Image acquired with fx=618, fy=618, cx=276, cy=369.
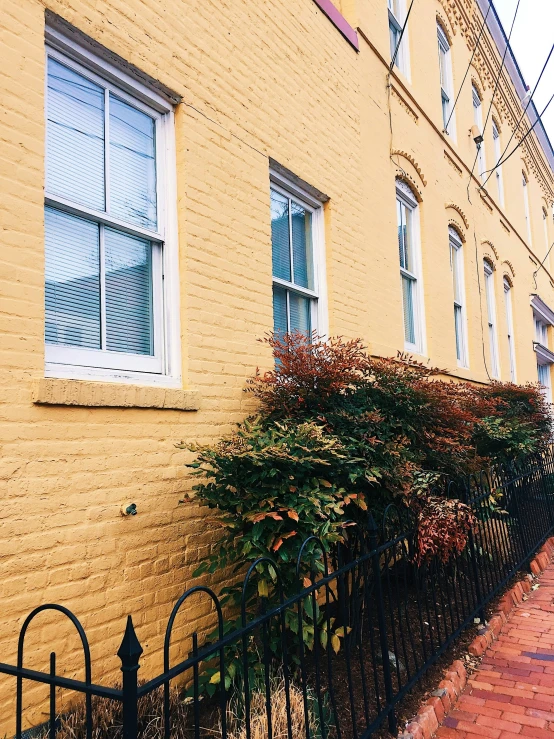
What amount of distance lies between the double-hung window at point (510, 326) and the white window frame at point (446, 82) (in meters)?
4.28

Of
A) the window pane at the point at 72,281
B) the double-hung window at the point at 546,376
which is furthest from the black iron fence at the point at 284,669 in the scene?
the double-hung window at the point at 546,376

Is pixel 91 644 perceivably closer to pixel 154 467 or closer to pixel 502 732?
pixel 154 467

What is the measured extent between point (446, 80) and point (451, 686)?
378 inches

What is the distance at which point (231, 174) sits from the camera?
451 centimetres

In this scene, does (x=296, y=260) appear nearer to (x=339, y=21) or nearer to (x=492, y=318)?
(x=339, y=21)

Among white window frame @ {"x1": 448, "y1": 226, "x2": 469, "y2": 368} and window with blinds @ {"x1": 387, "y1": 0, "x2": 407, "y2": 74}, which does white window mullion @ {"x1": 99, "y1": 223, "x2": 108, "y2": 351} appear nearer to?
window with blinds @ {"x1": 387, "y1": 0, "x2": 407, "y2": 74}

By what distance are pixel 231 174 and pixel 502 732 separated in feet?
12.8

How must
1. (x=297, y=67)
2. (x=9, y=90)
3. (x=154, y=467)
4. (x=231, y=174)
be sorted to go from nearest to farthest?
(x=9, y=90), (x=154, y=467), (x=231, y=174), (x=297, y=67)

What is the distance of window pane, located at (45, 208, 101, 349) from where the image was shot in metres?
3.28

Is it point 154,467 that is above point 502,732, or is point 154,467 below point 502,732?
above

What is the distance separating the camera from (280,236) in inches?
213

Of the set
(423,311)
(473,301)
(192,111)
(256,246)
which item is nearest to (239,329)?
(256,246)

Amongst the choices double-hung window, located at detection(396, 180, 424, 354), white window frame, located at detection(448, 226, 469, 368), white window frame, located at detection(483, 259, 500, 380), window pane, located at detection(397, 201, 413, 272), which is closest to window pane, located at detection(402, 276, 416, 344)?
double-hung window, located at detection(396, 180, 424, 354)

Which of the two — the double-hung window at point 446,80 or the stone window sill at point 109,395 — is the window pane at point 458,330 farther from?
the stone window sill at point 109,395
